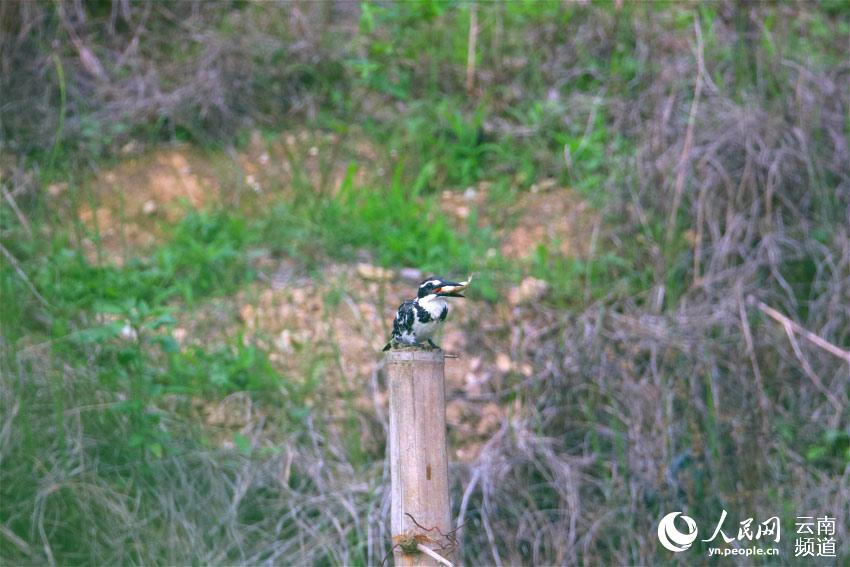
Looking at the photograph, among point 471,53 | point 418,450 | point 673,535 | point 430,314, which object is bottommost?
point 673,535

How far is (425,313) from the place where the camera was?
10.3 ft

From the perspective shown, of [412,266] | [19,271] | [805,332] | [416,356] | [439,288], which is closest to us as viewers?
[416,356]

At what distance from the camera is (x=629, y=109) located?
6.18 metres

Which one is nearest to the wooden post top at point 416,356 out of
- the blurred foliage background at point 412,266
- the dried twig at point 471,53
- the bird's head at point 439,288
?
the bird's head at point 439,288

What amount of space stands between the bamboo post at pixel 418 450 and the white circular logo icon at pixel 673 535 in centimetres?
226

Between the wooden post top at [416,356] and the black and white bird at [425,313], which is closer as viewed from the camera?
the wooden post top at [416,356]

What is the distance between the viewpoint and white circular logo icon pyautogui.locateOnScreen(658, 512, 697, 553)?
444cm

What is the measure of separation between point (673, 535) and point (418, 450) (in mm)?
2425

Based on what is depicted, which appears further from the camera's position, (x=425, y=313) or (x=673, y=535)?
(x=673, y=535)

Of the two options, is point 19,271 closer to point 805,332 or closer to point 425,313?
point 425,313

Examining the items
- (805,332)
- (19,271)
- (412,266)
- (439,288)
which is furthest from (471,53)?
(439,288)

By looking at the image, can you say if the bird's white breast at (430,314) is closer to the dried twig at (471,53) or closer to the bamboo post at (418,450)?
the bamboo post at (418,450)

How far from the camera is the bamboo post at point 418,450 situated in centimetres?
238

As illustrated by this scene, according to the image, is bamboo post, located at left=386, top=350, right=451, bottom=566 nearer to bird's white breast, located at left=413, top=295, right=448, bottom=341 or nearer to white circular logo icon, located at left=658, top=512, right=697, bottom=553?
bird's white breast, located at left=413, top=295, right=448, bottom=341
